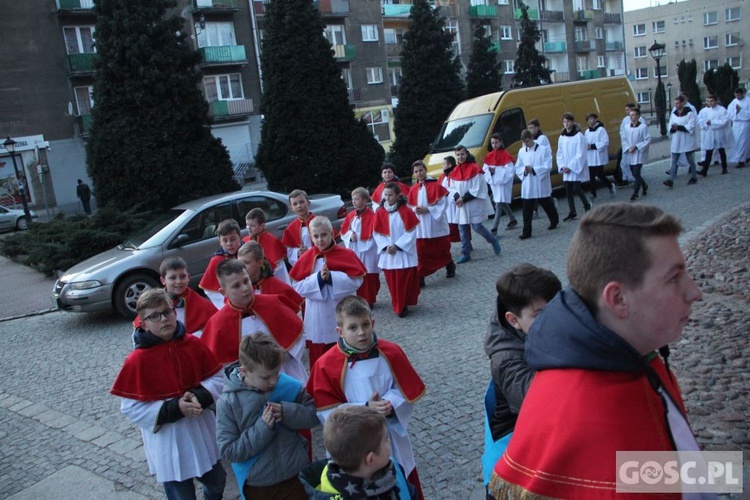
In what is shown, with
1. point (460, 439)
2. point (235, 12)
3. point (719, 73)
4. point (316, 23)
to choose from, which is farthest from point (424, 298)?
point (719, 73)

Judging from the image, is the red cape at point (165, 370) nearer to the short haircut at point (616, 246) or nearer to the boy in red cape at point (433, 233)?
the short haircut at point (616, 246)

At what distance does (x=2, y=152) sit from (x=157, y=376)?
34.3m

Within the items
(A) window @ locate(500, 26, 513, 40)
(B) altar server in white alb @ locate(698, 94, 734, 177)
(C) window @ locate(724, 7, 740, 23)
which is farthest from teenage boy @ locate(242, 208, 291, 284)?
(C) window @ locate(724, 7, 740, 23)

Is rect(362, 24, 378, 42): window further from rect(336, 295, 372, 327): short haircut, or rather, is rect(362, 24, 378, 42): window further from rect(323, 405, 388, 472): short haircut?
rect(323, 405, 388, 472): short haircut

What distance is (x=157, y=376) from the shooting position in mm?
3850

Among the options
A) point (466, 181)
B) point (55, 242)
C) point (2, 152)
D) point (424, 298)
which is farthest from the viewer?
point (2, 152)

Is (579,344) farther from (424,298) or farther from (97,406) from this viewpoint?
(424,298)

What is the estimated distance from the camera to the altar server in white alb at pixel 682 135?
15.4 m

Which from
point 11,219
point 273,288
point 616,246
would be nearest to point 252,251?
point 273,288

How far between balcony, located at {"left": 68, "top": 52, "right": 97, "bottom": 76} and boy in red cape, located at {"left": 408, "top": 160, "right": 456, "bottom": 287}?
95.9 feet

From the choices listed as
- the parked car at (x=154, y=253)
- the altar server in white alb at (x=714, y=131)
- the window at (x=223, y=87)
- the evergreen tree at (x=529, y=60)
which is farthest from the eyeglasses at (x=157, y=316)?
the evergreen tree at (x=529, y=60)

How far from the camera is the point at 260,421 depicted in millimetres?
3387

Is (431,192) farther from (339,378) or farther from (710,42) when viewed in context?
(710,42)

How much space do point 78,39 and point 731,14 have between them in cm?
7406
